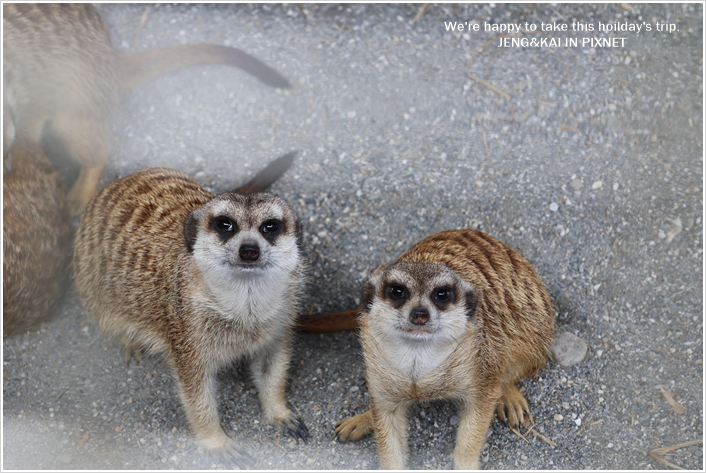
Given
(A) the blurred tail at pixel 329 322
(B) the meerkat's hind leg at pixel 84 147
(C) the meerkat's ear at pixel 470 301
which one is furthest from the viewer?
(B) the meerkat's hind leg at pixel 84 147

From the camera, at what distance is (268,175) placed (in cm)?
196

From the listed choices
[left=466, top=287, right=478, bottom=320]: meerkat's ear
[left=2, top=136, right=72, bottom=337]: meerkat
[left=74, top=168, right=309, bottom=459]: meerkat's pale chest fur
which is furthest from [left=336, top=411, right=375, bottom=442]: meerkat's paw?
[left=2, top=136, right=72, bottom=337]: meerkat

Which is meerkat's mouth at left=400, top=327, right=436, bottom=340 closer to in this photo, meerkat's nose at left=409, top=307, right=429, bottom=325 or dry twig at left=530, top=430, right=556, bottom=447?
meerkat's nose at left=409, top=307, right=429, bottom=325

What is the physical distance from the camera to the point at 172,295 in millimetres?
1663

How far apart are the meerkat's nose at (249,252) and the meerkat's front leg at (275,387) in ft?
1.66

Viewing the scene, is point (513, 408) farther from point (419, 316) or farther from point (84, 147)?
point (84, 147)

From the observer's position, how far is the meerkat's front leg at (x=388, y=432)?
1.59 m

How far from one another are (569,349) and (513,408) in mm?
245

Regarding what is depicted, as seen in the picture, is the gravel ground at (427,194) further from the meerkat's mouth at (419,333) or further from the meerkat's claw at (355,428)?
the meerkat's mouth at (419,333)

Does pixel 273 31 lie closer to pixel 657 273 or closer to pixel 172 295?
pixel 172 295

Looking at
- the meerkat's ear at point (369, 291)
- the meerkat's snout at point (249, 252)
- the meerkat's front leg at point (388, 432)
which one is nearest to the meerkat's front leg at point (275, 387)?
the meerkat's front leg at point (388, 432)

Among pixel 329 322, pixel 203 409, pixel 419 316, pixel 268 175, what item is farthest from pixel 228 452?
pixel 268 175

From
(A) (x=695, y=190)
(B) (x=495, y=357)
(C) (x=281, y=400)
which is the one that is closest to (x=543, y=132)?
(A) (x=695, y=190)

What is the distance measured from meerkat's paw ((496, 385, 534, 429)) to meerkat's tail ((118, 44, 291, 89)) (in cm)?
124
